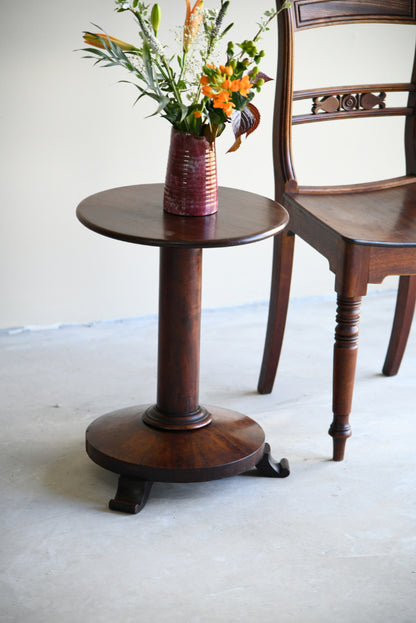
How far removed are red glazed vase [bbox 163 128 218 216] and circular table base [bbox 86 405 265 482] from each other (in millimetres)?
498

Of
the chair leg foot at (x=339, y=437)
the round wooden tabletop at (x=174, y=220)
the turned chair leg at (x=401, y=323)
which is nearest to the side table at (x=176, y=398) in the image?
the round wooden tabletop at (x=174, y=220)

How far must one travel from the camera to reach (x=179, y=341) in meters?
1.75

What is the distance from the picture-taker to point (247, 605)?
1.41 meters

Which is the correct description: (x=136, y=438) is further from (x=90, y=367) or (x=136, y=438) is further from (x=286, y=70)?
(x=286, y=70)

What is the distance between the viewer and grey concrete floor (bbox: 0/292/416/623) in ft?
4.64

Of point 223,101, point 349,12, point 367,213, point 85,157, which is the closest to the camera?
point 223,101

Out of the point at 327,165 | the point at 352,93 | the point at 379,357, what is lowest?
the point at 379,357

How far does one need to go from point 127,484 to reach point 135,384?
59cm

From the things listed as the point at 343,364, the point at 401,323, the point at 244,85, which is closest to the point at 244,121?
the point at 244,85

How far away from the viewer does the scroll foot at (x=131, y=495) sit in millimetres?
1664

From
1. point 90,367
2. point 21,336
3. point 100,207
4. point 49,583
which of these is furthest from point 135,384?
A: point 49,583

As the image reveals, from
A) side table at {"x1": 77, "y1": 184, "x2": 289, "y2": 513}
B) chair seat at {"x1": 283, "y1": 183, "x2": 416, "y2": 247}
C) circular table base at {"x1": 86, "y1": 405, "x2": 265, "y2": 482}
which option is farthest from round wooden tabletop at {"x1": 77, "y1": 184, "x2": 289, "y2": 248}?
circular table base at {"x1": 86, "y1": 405, "x2": 265, "y2": 482}

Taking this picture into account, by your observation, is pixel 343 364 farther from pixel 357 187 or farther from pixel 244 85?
pixel 244 85

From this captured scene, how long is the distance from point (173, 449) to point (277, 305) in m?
0.58
